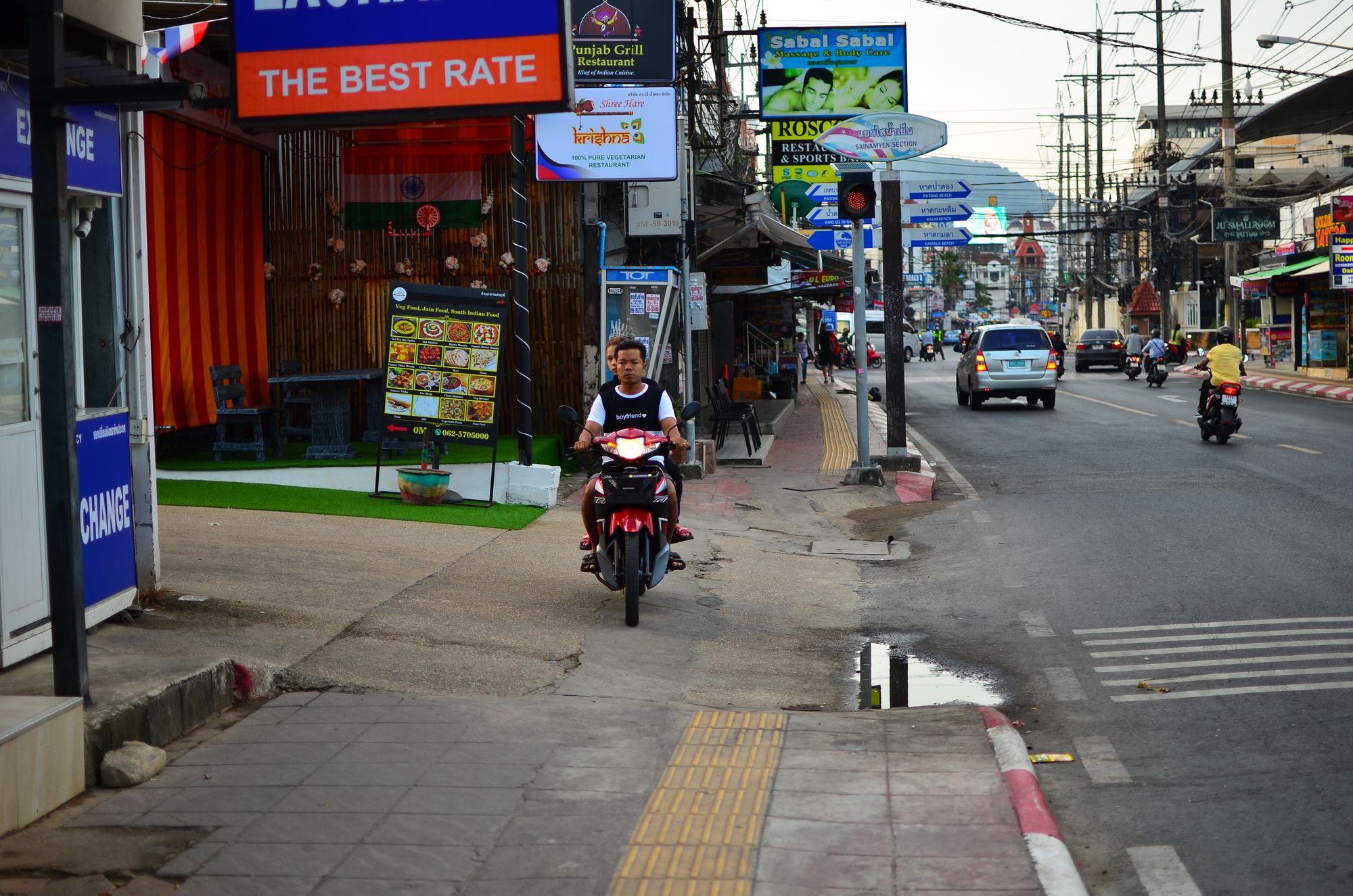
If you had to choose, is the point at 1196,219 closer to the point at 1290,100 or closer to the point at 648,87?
the point at 1290,100

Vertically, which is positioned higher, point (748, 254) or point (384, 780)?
point (748, 254)

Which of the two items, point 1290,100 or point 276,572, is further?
point 1290,100

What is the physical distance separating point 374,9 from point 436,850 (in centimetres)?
435

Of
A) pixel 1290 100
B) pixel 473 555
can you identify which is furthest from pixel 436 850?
pixel 1290 100

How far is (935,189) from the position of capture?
19.1 m

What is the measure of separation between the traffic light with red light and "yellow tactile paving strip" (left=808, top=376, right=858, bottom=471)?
11.9 feet

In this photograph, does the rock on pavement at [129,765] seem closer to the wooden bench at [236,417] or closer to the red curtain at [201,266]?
the red curtain at [201,266]

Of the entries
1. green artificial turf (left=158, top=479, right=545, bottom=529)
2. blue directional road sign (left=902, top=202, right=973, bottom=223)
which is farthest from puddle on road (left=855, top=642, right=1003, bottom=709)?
blue directional road sign (left=902, top=202, right=973, bottom=223)

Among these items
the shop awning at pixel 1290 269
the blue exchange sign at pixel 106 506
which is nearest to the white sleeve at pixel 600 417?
the blue exchange sign at pixel 106 506

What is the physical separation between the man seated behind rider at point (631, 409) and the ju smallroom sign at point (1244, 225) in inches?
1502

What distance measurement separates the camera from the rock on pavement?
5355mm

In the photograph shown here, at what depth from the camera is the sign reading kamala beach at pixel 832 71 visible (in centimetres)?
2459

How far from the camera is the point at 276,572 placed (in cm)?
926

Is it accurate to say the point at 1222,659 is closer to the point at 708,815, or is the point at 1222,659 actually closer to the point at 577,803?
the point at 708,815
